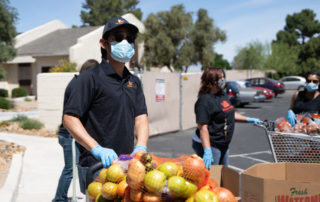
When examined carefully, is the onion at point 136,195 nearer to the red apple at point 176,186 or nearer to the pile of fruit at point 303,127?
the red apple at point 176,186

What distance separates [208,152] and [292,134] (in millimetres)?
951

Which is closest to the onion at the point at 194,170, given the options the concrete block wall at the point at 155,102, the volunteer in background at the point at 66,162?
the volunteer in background at the point at 66,162

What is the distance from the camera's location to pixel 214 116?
13.7 feet

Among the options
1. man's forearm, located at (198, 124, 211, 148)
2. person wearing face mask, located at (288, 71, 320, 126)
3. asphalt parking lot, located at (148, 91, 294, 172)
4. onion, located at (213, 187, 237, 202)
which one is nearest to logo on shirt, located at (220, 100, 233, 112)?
man's forearm, located at (198, 124, 211, 148)

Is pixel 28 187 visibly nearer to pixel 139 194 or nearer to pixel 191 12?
pixel 139 194

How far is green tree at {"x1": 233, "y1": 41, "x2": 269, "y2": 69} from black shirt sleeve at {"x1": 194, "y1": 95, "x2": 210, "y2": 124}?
49514 millimetres

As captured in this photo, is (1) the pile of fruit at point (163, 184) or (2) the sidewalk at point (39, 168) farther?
(2) the sidewalk at point (39, 168)

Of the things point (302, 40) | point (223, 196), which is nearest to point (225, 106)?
point (223, 196)

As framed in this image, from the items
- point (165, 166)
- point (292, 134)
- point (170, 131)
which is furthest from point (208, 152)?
point (170, 131)

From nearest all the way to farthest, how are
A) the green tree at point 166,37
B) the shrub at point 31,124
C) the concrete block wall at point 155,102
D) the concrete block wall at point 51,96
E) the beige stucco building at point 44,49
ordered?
the concrete block wall at point 155,102, the concrete block wall at point 51,96, the shrub at point 31,124, the beige stucco building at point 44,49, the green tree at point 166,37

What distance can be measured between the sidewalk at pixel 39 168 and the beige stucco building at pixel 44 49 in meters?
13.0

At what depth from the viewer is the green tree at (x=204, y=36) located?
30.4m

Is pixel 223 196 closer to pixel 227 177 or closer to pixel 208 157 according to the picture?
pixel 227 177

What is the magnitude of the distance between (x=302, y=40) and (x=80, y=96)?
66.4 metres
